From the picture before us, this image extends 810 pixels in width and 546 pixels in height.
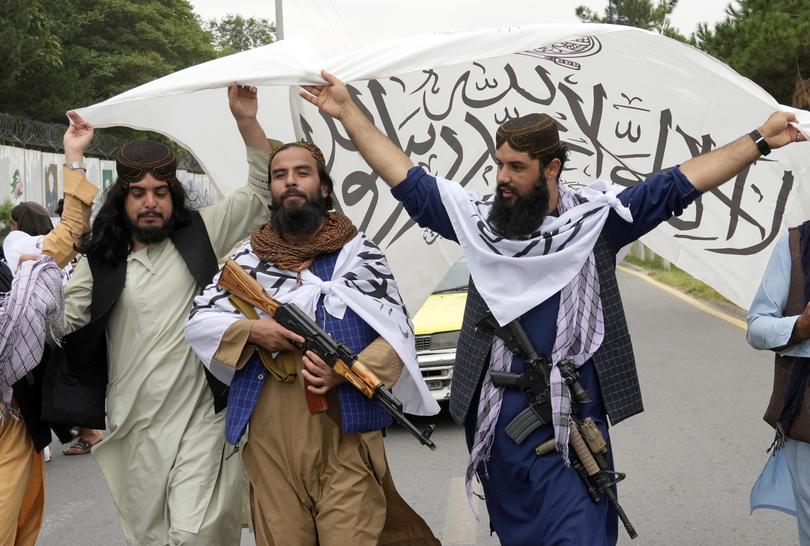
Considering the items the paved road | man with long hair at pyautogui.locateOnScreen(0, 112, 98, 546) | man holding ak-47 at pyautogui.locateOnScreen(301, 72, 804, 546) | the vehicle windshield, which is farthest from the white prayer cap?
man holding ak-47 at pyautogui.locateOnScreen(301, 72, 804, 546)

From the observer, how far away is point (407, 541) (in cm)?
448

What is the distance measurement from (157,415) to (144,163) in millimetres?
1010

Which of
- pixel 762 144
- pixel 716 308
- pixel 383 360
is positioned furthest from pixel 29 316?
pixel 716 308

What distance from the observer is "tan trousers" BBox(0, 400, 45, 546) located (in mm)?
4328

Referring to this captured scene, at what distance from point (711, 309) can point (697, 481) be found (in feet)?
34.7

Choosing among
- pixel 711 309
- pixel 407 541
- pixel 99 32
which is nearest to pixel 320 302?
pixel 407 541

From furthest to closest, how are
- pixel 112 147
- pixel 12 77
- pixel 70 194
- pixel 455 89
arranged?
pixel 12 77 → pixel 112 147 → pixel 455 89 → pixel 70 194

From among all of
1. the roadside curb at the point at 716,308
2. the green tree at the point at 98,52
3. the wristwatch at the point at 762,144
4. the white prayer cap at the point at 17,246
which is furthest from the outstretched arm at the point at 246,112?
the green tree at the point at 98,52

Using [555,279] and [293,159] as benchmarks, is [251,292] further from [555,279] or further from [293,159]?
[555,279]

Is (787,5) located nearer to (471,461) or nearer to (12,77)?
(471,461)

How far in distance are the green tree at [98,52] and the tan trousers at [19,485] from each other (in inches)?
995

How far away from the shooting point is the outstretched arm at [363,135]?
4.23 meters

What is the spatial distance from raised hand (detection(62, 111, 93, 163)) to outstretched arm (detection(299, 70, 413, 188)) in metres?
0.94

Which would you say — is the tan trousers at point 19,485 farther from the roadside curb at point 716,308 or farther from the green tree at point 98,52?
the green tree at point 98,52
